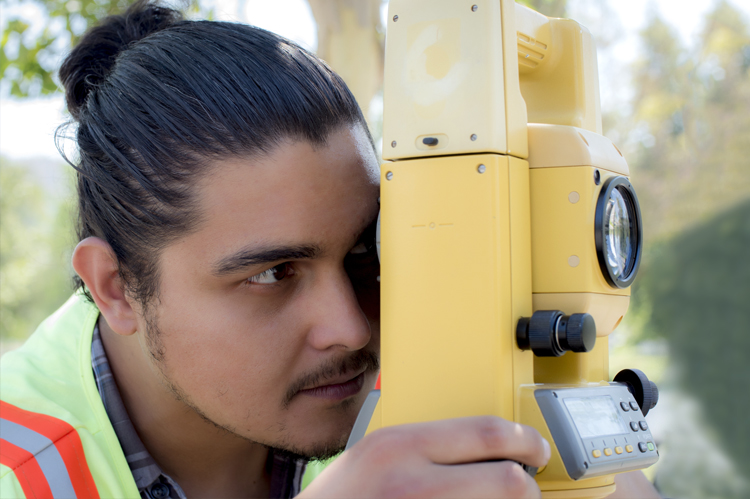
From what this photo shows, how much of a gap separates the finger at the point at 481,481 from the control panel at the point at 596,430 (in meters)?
0.12

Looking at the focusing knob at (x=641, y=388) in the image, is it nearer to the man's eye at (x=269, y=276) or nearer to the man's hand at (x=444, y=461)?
the man's hand at (x=444, y=461)

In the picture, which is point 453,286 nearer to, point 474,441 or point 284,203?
point 474,441

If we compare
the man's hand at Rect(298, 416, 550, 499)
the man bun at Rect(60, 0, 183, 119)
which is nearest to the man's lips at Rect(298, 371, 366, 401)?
the man's hand at Rect(298, 416, 550, 499)

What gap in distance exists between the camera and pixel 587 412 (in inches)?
36.5

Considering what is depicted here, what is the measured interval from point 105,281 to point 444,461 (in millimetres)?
930

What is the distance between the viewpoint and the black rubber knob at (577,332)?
2.92 feet

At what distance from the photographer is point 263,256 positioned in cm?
110

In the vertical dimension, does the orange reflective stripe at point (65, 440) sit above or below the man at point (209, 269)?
below

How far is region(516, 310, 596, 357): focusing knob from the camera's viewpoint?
89 centimetres

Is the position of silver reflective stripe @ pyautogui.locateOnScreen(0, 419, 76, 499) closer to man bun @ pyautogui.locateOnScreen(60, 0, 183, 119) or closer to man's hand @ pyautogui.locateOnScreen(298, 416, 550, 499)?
man's hand @ pyautogui.locateOnScreen(298, 416, 550, 499)

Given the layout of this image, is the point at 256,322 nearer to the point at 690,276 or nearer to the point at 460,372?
the point at 460,372

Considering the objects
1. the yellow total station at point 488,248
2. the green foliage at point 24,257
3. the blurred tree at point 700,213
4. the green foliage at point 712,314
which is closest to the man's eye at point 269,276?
the yellow total station at point 488,248

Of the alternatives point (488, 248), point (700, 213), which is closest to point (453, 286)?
point (488, 248)

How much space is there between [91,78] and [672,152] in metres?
12.1
